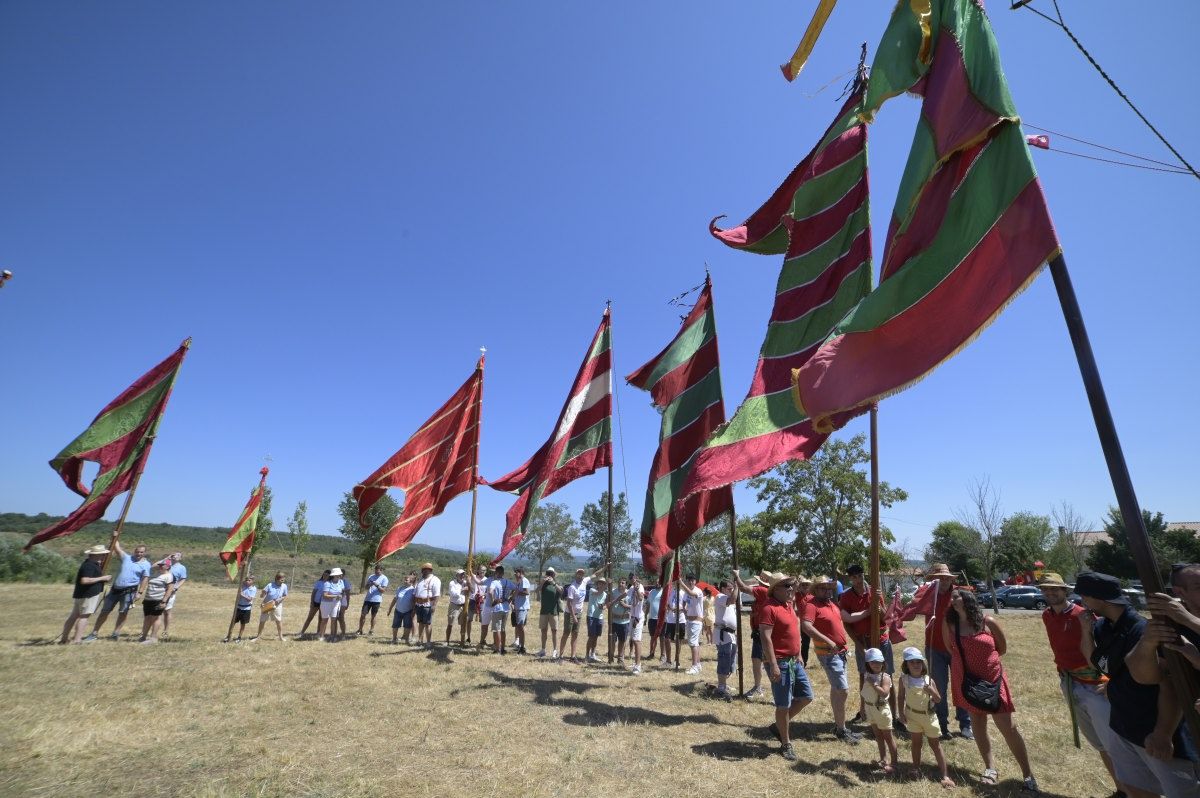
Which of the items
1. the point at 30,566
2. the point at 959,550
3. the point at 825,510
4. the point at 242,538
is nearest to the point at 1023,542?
the point at 959,550

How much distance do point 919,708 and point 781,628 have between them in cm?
177

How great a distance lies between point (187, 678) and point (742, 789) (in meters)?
9.61

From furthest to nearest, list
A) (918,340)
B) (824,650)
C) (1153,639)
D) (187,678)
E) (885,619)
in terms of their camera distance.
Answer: (187,678), (885,619), (824,650), (918,340), (1153,639)

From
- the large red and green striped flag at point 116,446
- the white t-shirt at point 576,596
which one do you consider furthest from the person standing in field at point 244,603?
the white t-shirt at point 576,596

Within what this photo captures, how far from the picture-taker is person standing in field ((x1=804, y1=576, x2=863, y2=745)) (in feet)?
24.4

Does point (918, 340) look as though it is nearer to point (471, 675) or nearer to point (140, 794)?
point (140, 794)


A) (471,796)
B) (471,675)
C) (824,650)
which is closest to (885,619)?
(824,650)

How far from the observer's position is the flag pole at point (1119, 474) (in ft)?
9.55

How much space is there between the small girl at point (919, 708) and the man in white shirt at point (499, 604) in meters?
9.85

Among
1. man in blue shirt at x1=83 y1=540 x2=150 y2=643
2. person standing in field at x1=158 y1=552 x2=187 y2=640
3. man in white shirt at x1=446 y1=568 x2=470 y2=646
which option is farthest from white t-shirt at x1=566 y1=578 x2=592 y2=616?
man in blue shirt at x1=83 y1=540 x2=150 y2=643

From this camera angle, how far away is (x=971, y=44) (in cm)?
439

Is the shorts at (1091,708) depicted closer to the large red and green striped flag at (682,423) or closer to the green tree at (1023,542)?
the large red and green striped flag at (682,423)

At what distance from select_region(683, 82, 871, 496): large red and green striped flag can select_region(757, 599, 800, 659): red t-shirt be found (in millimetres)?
2588

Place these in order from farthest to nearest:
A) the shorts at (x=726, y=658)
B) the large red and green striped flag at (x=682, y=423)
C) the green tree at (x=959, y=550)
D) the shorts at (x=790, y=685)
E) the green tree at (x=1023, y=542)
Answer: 1. the green tree at (x=1023, y=542)
2. the green tree at (x=959, y=550)
3. the shorts at (x=726, y=658)
4. the large red and green striped flag at (x=682, y=423)
5. the shorts at (x=790, y=685)
